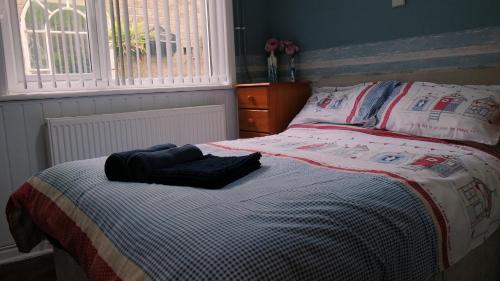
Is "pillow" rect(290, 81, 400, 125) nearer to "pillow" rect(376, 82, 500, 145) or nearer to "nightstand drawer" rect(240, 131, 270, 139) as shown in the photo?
"pillow" rect(376, 82, 500, 145)

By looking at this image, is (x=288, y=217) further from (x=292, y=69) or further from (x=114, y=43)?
(x=292, y=69)

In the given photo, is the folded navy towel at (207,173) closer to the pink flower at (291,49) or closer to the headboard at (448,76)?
the headboard at (448,76)

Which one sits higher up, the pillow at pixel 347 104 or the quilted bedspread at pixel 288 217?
the pillow at pixel 347 104

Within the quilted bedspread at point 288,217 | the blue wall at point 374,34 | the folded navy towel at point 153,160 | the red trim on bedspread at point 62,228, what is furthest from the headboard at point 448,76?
the red trim on bedspread at point 62,228

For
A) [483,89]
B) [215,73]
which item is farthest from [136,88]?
[483,89]

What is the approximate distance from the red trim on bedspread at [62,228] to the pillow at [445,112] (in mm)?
1628

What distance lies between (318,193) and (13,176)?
205cm

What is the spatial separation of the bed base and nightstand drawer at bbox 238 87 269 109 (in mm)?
1730

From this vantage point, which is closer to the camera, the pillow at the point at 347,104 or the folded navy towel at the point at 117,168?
the folded navy towel at the point at 117,168

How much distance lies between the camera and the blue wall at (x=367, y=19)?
2.26m

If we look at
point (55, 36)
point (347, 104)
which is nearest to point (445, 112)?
point (347, 104)

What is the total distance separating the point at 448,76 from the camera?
235cm

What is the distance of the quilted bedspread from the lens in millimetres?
832

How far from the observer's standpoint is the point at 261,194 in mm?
1135
